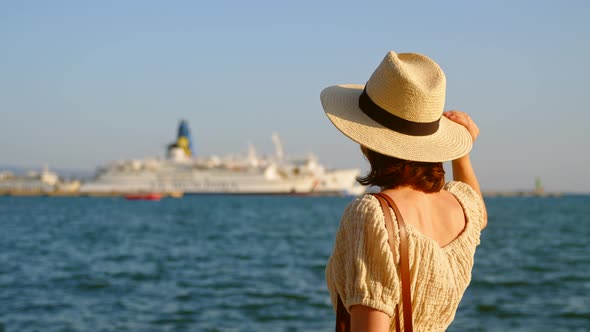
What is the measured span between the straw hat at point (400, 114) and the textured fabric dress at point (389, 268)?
0.14m

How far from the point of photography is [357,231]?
4.63 ft

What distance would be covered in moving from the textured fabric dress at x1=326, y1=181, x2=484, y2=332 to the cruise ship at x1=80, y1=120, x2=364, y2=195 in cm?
7950

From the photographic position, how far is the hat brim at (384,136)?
149 centimetres

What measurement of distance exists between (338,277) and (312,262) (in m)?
14.7

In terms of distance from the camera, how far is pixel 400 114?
5.00 feet

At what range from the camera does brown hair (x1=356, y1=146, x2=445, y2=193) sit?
5.00 ft

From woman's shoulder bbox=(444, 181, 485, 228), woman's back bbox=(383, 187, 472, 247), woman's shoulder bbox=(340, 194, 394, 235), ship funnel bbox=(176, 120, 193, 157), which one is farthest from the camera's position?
ship funnel bbox=(176, 120, 193, 157)

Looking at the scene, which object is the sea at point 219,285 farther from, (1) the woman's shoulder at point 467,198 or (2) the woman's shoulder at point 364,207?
Result: (2) the woman's shoulder at point 364,207

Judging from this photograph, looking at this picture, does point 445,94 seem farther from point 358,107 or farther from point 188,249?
point 188,249

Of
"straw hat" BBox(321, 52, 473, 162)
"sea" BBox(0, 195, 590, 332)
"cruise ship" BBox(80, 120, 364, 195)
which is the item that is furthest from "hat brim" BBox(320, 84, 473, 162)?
"cruise ship" BBox(80, 120, 364, 195)

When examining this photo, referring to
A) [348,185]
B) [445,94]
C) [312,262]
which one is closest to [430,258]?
[445,94]

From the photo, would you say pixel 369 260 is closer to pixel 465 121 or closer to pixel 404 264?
pixel 404 264

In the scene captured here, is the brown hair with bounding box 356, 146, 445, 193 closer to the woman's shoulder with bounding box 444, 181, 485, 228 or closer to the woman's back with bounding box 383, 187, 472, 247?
the woman's back with bounding box 383, 187, 472, 247

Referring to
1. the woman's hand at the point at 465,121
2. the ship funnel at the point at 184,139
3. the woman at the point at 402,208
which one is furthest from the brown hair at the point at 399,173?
the ship funnel at the point at 184,139
